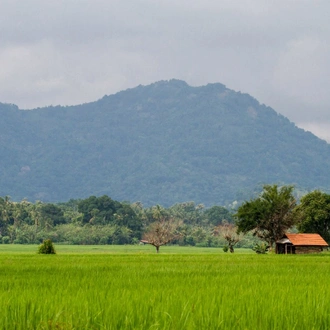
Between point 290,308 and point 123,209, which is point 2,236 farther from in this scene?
point 290,308

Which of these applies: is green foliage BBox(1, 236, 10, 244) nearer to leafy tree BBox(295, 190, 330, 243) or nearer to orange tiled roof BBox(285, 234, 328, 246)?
leafy tree BBox(295, 190, 330, 243)

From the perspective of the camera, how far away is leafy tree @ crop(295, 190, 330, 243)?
9450 centimetres

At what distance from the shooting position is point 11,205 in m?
182

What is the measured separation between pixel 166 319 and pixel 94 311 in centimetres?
93

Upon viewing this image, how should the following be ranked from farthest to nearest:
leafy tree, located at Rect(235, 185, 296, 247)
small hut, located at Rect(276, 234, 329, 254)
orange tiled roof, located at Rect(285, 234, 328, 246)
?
leafy tree, located at Rect(235, 185, 296, 247)
small hut, located at Rect(276, 234, 329, 254)
orange tiled roof, located at Rect(285, 234, 328, 246)

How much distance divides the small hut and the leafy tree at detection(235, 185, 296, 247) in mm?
1673

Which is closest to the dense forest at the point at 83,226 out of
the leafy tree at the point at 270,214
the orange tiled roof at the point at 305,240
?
the leafy tree at the point at 270,214

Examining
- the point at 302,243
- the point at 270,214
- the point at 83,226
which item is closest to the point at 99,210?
the point at 83,226

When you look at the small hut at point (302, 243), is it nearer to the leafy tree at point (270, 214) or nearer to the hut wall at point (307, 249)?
the hut wall at point (307, 249)

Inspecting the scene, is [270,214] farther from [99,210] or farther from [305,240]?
[99,210]

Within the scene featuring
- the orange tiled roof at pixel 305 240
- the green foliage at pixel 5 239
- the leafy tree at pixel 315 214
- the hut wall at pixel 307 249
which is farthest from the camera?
the green foliage at pixel 5 239

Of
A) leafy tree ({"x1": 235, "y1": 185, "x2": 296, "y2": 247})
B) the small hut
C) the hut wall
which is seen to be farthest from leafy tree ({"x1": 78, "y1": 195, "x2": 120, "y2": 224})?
the hut wall

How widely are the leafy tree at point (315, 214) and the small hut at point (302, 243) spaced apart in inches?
202

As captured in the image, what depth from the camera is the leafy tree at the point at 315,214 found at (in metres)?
94.5
